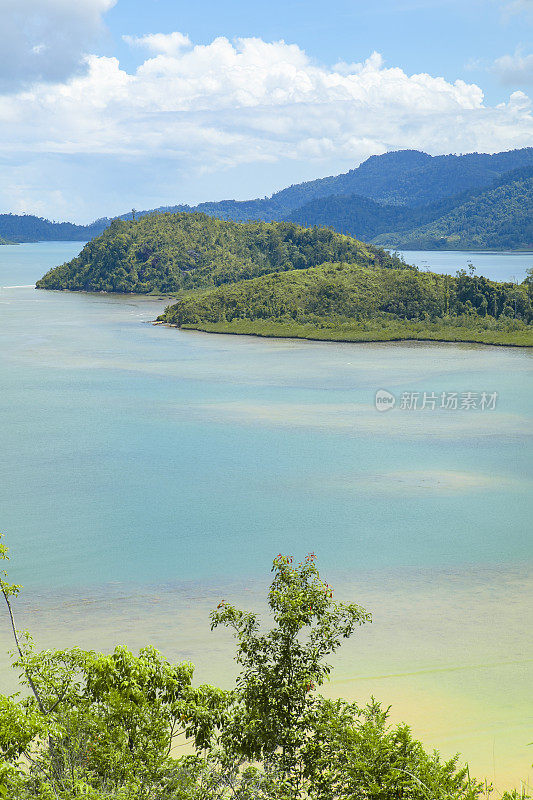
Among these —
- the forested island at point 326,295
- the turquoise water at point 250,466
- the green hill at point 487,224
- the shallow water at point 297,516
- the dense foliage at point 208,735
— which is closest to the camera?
the dense foliage at point 208,735

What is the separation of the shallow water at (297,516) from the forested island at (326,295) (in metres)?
10.9

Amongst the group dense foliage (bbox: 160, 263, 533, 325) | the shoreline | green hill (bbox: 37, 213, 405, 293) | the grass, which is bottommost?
the shoreline

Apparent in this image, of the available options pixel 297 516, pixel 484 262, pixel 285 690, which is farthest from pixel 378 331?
pixel 484 262

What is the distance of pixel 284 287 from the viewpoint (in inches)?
1940

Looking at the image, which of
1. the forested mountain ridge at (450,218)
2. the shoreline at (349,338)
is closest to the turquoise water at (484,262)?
the forested mountain ridge at (450,218)

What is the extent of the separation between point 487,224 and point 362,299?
88.7 m

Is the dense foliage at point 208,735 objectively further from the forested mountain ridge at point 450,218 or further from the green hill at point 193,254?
the forested mountain ridge at point 450,218

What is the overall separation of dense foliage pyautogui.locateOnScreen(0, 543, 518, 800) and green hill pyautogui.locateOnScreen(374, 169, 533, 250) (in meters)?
119

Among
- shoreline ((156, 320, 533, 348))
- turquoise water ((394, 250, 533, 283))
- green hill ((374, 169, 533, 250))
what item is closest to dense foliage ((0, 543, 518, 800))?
shoreline ((156, 320, 533, 348))

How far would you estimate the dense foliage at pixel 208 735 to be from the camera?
17.0 feet

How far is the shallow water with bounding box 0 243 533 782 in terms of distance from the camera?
31.4 feet

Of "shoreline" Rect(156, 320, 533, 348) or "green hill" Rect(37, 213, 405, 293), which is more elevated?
"green hill" Rect(37, 213, 405, 293)

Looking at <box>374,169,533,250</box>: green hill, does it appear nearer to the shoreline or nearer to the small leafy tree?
the shoreline

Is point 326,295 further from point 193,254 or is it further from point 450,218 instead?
point 450,218
